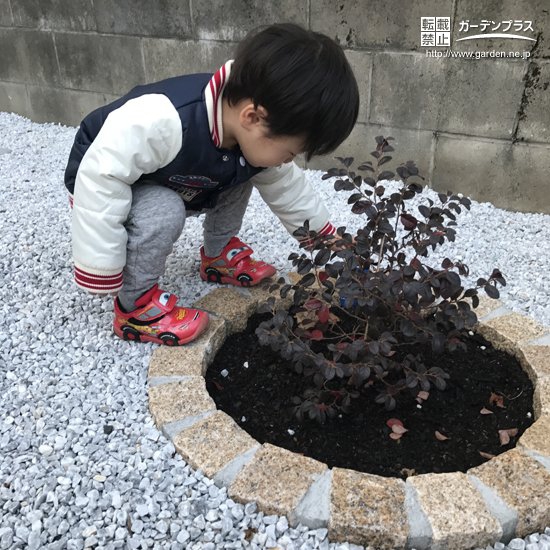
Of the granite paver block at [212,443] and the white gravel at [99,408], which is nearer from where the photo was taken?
the white gravel at [99,408]

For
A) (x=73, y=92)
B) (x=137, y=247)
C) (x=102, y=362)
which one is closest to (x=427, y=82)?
(x=137, y=247)

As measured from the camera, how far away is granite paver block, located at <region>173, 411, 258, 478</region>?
1.45 metres

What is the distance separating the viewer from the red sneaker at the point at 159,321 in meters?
1.86

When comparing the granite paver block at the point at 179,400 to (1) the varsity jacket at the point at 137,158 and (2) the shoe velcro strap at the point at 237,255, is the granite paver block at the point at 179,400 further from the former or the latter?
(2) the shoe velcro strap at the point at 237,255

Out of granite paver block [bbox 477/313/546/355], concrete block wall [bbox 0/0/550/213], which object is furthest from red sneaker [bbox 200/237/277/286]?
concrete block wall [bbox 0/0/550/213]

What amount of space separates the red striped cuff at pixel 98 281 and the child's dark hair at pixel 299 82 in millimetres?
703

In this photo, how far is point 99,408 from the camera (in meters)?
1.68

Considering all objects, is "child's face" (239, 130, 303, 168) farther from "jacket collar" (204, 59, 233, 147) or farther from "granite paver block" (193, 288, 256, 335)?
"granite paver block" (193, 288, 256, 335)

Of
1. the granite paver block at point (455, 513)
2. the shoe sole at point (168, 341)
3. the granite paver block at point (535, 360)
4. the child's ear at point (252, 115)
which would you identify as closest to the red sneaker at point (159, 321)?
the shoe sole at point (168, 341)

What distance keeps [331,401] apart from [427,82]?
205cm

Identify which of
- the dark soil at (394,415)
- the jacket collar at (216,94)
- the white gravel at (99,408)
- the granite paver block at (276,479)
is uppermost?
the jacket collar at (216,94)

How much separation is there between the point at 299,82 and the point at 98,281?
874mm

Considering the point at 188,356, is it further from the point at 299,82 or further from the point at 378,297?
the point at 299,82

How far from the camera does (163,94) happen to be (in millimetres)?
1688
